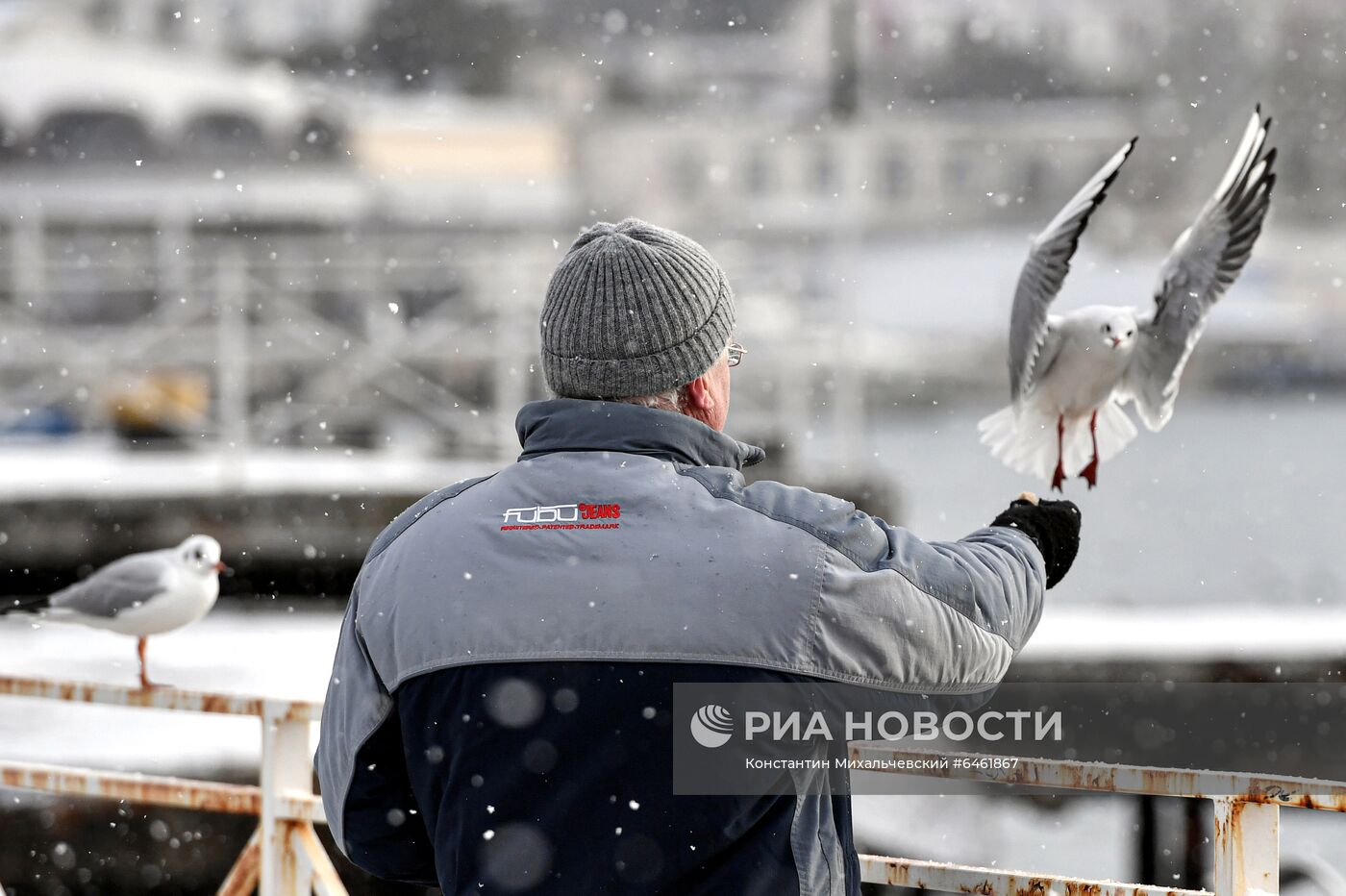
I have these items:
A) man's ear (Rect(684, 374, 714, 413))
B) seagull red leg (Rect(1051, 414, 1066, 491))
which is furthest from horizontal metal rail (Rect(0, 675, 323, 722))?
seagull red leg (Rect(1051, 414, 1066, 491))

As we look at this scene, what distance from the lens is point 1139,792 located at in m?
1.45

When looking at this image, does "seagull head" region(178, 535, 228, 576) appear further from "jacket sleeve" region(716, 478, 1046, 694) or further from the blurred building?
the blurred building

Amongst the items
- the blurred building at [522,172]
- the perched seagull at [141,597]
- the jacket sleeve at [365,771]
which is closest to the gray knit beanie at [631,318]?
the jacket sleeve at [365,771]

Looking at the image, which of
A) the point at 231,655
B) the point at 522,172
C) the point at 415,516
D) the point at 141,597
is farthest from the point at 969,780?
the point at 522,172

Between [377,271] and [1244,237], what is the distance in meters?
14.9

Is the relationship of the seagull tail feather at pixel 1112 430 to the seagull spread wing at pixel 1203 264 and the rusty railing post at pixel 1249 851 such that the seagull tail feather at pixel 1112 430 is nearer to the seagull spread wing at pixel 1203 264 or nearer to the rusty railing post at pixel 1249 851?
the seagull spread wing at pixel 1203 264

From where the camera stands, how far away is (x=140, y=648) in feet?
12.5

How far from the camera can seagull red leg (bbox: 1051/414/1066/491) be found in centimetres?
234

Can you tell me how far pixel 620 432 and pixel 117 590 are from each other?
3.10 metres

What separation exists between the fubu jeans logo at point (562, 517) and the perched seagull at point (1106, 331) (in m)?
1.19

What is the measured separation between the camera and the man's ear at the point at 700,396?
4.02 feet

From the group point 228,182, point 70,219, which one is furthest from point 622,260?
point 228,182

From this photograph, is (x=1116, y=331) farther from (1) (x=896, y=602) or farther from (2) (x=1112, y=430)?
(1) (x=896, y=602)

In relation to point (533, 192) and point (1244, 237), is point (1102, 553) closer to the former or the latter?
point (1244, 237)
